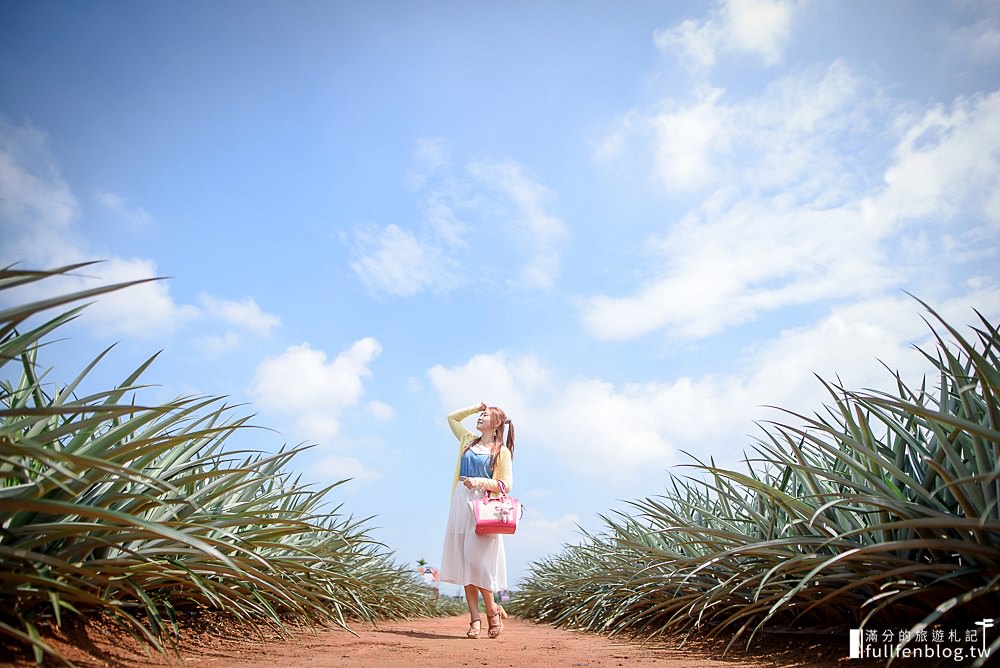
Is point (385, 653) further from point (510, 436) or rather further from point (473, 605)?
point (510, 436)

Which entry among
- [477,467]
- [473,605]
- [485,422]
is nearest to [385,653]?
[473,605]

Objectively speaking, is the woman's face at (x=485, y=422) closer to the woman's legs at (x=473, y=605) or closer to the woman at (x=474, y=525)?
the woman at (x=474, y=525)

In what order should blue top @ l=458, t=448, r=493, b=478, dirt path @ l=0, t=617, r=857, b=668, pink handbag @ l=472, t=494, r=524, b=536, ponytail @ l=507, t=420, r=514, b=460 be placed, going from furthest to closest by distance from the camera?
1. ponytail @ l=507, t=420, r=514, b=460
2. blue top @ l=458, t=448, r=493, b=478
3. pink handbag @ l=472, t=494, r=524, b=536
4. dirt path @ l=0, t=617, r=857, b=668

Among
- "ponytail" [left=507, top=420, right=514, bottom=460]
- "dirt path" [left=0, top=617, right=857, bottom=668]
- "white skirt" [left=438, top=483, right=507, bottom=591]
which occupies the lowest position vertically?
"dirt path" [left=0, top=617, right=857, bottom=668]

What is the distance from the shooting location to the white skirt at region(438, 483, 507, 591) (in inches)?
190

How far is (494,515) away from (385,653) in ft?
5.17

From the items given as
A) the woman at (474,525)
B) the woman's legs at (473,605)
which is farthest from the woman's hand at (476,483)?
the woman's legs at (473,605)

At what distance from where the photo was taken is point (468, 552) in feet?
15.9

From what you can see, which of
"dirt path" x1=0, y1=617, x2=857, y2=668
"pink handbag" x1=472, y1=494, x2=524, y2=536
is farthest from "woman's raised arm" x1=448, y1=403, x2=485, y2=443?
"dirt path" x1=0, y1=617, x2=857, y2=668

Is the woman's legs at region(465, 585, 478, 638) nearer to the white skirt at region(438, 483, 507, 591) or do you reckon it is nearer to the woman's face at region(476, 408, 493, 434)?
the white skirt at region(438, 483, 507, 591)

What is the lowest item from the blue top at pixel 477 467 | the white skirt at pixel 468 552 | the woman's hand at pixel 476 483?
the white skirt at pixel 468 552

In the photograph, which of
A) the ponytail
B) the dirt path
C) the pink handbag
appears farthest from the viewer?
the ponytail

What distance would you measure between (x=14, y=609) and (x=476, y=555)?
332cm

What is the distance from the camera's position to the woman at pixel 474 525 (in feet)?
15.8
